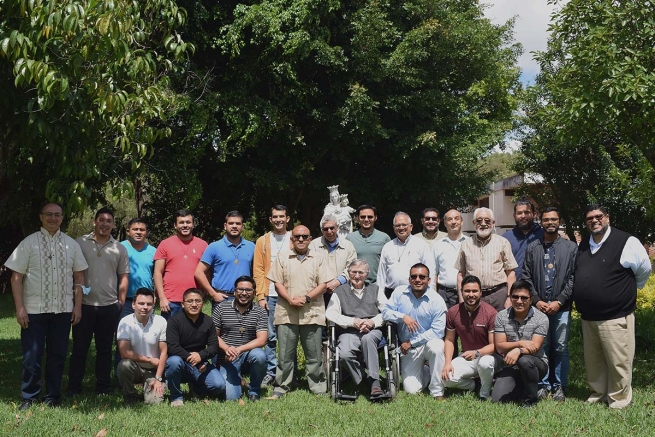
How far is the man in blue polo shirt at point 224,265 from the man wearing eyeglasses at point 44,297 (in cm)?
146

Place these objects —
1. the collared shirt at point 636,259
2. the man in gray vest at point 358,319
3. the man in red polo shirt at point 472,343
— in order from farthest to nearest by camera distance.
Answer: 1. the man in gray vest at point 358,319
2. the man in red polo shirt at point 472,343
3. the collared shirt at point 636,259

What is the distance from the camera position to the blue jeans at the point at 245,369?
700cm

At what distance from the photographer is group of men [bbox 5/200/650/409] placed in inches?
255

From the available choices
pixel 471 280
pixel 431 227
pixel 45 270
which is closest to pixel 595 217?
pixel 471 280

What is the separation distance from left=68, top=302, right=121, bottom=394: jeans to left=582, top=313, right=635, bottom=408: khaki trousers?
4.98 metres

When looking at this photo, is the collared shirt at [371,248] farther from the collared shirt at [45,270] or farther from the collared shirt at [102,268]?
the collared shirt at [45,270]

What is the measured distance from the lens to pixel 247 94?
17.3 m

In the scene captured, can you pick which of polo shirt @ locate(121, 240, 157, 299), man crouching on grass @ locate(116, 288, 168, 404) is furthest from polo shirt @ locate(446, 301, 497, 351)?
polo shirt @ locate(121, 240, 157, 299)

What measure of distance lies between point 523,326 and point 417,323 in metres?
1.10

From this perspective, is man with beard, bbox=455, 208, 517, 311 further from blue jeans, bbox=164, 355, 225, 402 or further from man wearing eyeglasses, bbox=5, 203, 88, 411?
man wearing eyeglasses, bbox=5, 203, 88, 411

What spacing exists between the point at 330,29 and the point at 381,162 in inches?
189

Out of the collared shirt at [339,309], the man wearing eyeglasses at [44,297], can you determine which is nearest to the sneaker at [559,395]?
the collared shirt at [339,309]

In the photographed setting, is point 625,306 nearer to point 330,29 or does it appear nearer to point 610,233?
point 610,233

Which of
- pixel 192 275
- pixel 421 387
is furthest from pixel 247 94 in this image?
pixel 421 387
